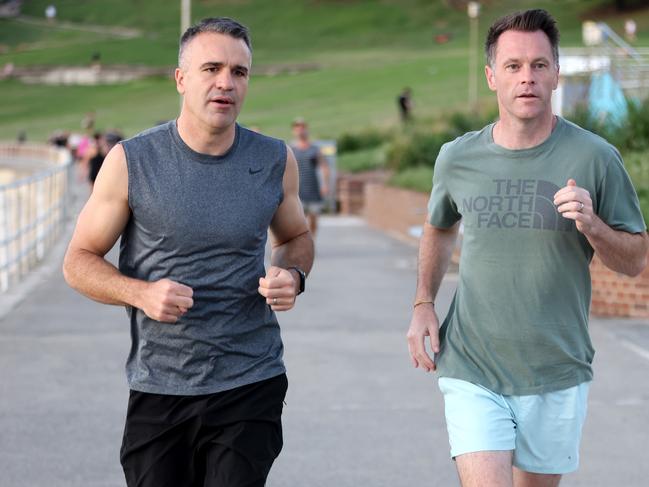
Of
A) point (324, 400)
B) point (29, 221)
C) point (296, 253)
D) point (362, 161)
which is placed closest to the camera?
point (296, 253)

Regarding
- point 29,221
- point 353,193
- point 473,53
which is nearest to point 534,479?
point 29,221

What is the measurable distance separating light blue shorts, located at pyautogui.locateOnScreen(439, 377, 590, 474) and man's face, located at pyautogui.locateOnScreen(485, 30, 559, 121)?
2.97 feet

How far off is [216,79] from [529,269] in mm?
1167

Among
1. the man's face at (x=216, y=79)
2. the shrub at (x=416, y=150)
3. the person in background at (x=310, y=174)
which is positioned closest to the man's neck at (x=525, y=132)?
the man's face at (x=216, y=79)

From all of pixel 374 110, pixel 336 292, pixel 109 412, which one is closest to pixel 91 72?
pixel 374 110

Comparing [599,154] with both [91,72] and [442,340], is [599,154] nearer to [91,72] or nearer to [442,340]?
[442,340]

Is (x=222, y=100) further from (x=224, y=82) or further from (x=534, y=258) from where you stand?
(x=534, y=258)

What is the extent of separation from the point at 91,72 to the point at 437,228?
317 ft

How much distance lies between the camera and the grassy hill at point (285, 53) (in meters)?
74.4

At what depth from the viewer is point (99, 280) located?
15.4ft

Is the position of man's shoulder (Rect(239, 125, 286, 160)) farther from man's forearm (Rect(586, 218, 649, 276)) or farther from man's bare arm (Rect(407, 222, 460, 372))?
man's forearm (Rect(586, 218, 649, 276))

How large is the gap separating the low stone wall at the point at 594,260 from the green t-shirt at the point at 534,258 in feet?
25.0

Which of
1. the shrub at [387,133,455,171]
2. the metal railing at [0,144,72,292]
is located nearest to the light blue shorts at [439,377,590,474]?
the metal railing at [0,144,72,292]

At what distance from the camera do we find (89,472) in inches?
302
